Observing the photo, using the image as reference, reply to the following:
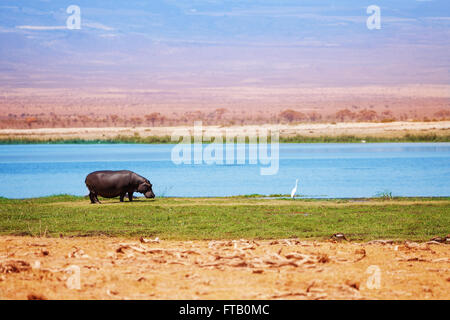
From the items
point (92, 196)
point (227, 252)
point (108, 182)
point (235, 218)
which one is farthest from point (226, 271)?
point (92, 196)

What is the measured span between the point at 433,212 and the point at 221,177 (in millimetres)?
17306

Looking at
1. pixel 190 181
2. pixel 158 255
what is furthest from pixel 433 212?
pixel 190 181

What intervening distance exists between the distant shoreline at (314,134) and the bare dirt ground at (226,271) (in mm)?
51107

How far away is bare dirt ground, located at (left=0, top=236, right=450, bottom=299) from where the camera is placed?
25.4 ft

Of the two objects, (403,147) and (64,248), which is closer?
(64,248)

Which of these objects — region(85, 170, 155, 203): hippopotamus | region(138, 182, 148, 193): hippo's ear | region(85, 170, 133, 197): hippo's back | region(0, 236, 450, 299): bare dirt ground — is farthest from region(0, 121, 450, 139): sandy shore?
region(0, 236, 450, 299): bare dirt ground

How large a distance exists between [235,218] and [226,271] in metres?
6.41

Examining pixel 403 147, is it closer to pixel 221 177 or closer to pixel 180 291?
pixel 221 177

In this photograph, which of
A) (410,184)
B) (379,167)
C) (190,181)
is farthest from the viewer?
(379,167)

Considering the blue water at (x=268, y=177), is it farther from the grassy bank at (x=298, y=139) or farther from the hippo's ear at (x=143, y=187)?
the grassy bank at (x=298, y=139)

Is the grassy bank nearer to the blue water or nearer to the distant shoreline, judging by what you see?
the distant shoreline
